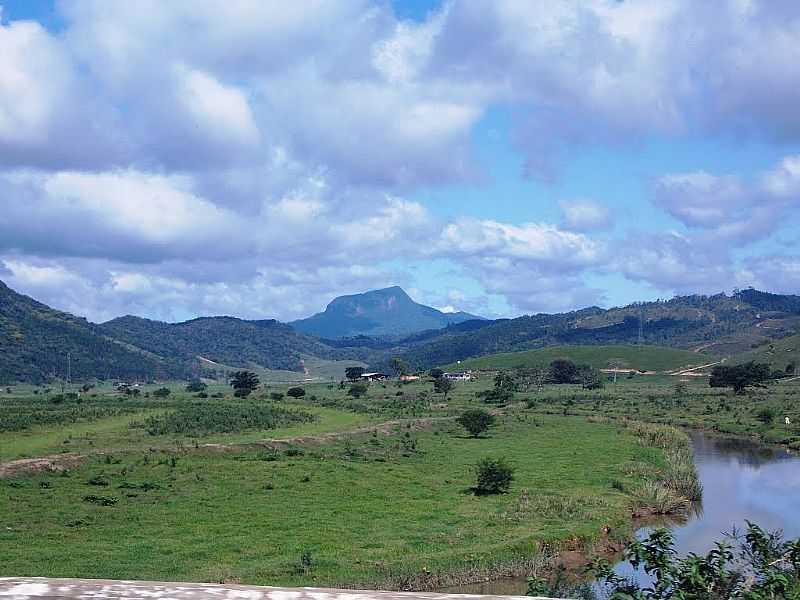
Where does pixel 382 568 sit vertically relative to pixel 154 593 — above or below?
below

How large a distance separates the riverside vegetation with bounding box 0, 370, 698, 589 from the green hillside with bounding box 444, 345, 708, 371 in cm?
10711

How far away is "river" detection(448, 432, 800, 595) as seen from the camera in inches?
1123

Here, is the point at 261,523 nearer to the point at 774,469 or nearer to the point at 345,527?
the point at 345,527

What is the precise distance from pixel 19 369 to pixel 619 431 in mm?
127034

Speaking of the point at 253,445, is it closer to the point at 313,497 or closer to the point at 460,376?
the point at 313,497

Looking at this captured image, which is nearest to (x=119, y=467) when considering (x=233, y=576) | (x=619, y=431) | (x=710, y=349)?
(x=233, y=576)

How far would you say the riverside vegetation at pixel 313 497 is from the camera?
24.2 m

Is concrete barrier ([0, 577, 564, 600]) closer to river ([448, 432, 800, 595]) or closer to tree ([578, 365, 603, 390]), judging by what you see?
river ([448, 432, 800, 595])

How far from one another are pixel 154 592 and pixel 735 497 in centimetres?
4170

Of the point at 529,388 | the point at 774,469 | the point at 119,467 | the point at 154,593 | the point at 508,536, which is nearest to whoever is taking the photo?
the point at 154,593

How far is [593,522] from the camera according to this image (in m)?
30.8

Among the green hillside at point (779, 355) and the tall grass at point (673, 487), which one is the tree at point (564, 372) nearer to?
the green hillside at point (779, 355)

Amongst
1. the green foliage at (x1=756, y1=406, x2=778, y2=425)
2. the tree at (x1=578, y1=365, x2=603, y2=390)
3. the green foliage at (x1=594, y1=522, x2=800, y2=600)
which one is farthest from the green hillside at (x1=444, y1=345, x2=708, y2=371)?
the green foliage at (x1=594, y1=522, x2=800, y2=600)

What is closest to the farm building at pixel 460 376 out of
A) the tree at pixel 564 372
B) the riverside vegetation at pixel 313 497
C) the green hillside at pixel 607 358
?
the green hillside at pixel 607 358
